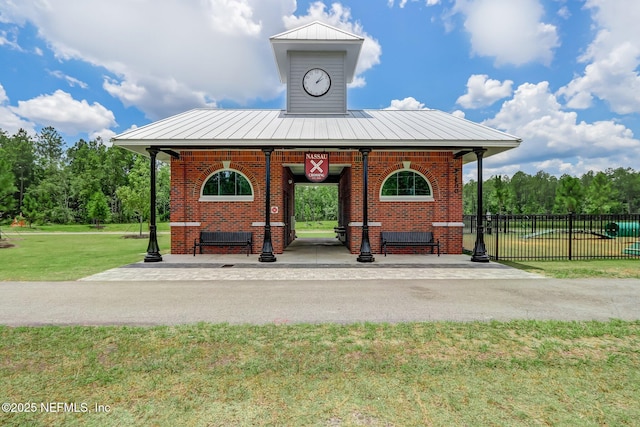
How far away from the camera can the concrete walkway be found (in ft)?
17.3

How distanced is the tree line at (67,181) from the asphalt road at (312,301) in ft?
77.1

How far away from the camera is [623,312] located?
18.0ft

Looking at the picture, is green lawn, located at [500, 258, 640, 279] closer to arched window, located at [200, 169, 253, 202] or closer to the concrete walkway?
the concrete walkway

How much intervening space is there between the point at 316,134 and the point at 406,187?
391 centimetres

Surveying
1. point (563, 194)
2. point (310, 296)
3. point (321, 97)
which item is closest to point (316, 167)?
point (321, 97)

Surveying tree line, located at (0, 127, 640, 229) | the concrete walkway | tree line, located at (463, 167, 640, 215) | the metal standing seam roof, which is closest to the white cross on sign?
the metal standing seam roof

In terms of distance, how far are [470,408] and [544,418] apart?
553 millimetres

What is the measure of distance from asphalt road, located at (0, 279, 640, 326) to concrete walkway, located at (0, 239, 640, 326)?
0.06 ft

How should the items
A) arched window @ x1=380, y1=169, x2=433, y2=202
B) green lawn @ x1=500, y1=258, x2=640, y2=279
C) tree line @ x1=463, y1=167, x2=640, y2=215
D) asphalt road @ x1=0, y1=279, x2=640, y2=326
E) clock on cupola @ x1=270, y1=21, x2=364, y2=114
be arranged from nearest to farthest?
asphalt road @ x1=0, y1=279, x2=640, y2=326 → green lawn @ x1=500, y1=258, x2=640, y2=279 → arched window @ x1=380, y1=169, x2=433, y2=202 → clock on cupola @ x1=270, y1=21, x2=364, y2=114 → tree line @ x1=463, y1=167, x2=640, y2=215

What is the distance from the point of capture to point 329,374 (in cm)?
339

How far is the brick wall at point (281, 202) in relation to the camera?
12.2m

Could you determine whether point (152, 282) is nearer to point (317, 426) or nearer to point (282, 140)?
point (282, 140)

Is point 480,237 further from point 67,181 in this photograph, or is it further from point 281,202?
point 67,181

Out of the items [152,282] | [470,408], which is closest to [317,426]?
[470,408]
